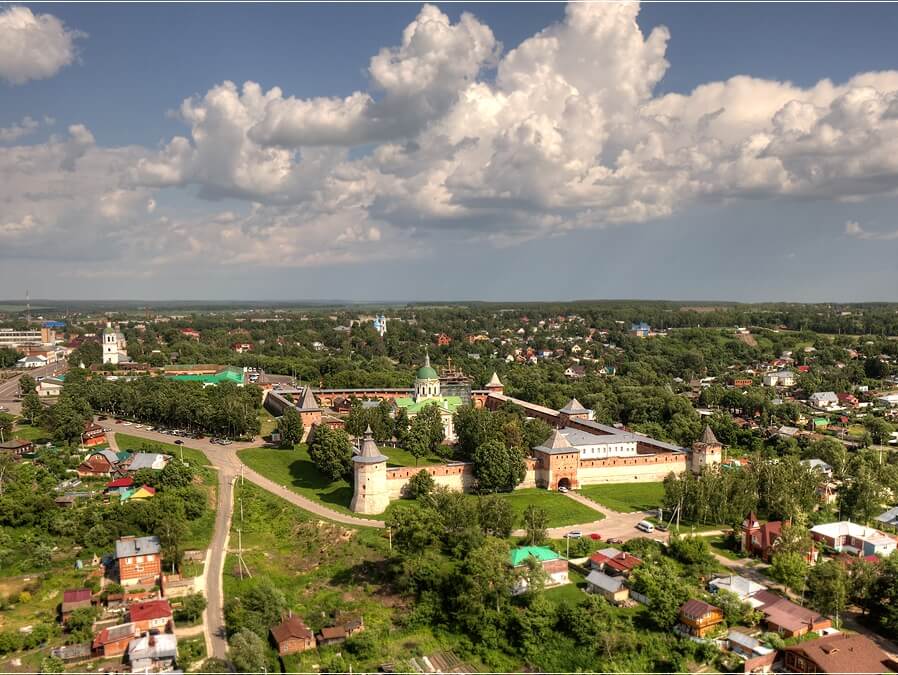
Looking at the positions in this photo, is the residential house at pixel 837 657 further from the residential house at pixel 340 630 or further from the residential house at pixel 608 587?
the residential house at pixel 340 630

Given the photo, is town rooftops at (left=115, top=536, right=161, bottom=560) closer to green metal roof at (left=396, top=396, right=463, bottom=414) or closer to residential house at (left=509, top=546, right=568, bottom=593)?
residential house at (left=509, top=546, right=568, bottom=593)

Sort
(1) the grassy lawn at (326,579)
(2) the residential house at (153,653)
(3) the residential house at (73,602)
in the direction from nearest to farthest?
(2) the residential house at (153,653) < (1) the grassy lawn at (326,579) < (3) the residential house at (73,602)

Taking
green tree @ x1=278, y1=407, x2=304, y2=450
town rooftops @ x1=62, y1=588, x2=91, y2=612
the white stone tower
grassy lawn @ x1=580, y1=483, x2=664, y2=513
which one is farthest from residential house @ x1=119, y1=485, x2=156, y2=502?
the white stone tower

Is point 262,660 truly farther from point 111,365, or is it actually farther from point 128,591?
point 111,365

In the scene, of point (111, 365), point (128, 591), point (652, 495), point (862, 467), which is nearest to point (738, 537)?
point (652, 495)

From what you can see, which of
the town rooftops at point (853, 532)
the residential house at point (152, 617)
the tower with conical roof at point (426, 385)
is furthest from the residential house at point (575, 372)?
the residential house at point (152, 617)

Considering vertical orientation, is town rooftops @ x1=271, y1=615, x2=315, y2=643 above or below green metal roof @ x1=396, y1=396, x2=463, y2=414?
below

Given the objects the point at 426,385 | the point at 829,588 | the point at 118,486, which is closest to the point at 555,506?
the point at 829,588
